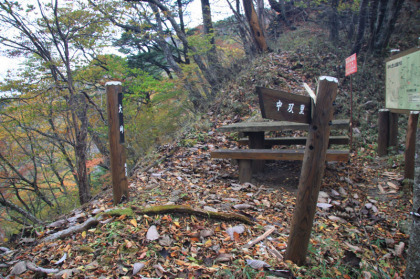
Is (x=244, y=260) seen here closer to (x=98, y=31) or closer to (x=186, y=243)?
(x=186, y=243)

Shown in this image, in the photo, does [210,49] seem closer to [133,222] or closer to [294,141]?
[294,141]

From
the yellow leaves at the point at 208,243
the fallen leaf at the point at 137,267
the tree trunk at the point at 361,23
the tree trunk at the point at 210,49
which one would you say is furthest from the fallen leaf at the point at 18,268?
the tree trunk at the point at 361,23

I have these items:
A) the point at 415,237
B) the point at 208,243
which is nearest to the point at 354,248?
the point at 415,237

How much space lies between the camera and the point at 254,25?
11.0m

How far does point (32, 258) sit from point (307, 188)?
272 centimetres

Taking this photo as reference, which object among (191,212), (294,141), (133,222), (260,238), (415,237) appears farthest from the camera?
(294,141)

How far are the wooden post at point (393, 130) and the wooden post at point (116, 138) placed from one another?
5.84 m

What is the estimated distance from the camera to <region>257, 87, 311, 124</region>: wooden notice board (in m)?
2.07

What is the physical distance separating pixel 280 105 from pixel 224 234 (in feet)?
5.24

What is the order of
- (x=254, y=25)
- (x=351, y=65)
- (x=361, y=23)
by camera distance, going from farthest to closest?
(x=254, y=25) < (x=361, y=23) < (x=351, y=65)

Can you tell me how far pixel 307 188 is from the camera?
91.0 inches

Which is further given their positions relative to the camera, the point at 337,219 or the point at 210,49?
the point at 210,49

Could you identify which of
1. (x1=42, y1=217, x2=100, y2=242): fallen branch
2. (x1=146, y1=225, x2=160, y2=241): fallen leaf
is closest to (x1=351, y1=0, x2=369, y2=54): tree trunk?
(x1=146, y1=225, x2=160, y2=241): fallen leaf

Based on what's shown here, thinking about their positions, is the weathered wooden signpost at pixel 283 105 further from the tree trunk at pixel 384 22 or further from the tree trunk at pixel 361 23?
the tree trunk at pixel 361 23
